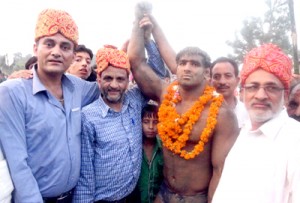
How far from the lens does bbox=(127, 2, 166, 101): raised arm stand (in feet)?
11.7

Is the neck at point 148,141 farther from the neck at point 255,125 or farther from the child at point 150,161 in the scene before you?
the neck at point 255,125

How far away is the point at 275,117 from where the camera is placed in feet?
8.40

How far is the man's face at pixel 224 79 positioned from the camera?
441 cm

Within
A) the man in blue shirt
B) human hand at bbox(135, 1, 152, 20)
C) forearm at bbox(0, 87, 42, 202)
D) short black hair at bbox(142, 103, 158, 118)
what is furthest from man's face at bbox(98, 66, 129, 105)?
forearm at bbox(0, 87, 42, 202)

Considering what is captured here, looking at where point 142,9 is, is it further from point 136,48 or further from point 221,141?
point 221,141

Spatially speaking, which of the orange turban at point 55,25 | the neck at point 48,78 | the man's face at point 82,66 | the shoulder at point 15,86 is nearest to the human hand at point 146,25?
the orange turban at point 55,25

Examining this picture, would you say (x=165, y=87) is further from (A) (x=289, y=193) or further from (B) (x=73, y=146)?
(A) (x=289, y=193)

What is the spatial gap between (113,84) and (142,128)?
660 mm

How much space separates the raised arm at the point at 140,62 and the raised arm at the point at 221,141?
0.77 m

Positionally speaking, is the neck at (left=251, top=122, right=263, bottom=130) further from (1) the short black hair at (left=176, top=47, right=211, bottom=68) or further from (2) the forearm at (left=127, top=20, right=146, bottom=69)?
(2) the forearm at (left=127, top=20, right=146, bottom=69)

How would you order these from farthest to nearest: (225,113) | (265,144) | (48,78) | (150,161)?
(150,161) < (225,113) < (48,78) < (265,144)

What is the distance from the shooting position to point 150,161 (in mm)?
3611

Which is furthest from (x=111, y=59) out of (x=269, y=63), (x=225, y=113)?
(x=269, y=63)

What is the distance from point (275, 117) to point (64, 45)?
179 cm
